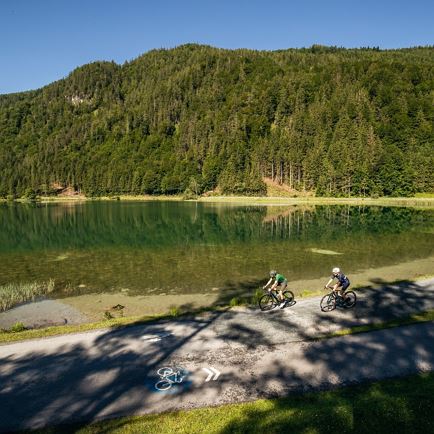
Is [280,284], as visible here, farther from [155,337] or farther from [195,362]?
[195,362]

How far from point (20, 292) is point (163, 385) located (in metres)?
25.7

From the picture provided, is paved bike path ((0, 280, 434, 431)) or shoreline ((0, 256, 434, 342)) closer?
paved bike path ((0, 280, 434, 431))

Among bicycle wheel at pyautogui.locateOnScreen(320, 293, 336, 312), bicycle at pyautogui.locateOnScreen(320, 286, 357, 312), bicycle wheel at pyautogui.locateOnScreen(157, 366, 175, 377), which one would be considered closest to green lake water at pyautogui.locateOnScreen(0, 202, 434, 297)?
bicycle at pyautogui.locateOnScreen(320, 286, 357, 312)

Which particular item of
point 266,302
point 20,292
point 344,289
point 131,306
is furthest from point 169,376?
point 20,292

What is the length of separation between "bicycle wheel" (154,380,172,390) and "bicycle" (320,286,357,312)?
12562 millimetres

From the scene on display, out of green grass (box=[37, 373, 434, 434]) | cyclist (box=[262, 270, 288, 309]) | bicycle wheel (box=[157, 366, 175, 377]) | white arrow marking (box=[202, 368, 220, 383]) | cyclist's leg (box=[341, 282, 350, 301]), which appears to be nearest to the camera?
green grass (box=[37, 373, 434, 434])

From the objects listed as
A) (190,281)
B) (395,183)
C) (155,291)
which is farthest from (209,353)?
(395,183)

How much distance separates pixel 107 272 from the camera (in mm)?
43375

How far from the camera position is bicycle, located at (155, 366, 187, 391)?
15.3 metres

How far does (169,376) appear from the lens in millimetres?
16047

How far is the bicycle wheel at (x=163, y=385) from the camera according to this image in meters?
15.1

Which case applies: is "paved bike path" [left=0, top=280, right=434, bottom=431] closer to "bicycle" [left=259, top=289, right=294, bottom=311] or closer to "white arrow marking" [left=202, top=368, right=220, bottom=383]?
"white arrow marking" [left=202, top=368, right=220, bottom=383]

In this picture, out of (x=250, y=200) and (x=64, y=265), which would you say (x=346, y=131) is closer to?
(x=250, y=200)

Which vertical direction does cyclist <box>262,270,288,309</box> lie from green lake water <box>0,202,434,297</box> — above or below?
above
